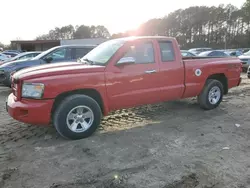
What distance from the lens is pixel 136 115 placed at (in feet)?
20.2

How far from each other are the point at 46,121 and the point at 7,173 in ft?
3.67

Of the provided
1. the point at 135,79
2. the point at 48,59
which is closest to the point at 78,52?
the point at 48,59

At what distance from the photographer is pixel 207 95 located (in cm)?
650

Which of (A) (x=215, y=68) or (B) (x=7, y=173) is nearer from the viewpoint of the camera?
(B) (x=7, y=173)

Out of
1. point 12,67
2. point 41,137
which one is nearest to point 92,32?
point 12,67

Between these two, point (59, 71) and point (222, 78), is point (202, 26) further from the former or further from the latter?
point (59, 71)

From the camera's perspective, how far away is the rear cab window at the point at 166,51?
218 inches

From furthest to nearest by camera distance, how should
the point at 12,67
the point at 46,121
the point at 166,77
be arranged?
the point at 12,67
the point at 166,77
the point at 46,121

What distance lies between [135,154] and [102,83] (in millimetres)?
1495

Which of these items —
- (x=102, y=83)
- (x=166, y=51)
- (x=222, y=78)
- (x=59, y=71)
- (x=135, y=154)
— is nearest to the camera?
(x=135, y=154)

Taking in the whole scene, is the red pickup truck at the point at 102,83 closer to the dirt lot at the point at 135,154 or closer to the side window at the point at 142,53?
the side window at the point at 142,53

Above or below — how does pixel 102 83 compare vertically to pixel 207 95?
above

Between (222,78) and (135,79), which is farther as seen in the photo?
(222,78)

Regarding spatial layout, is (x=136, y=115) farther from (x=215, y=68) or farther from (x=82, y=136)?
(x=215, y=68)
